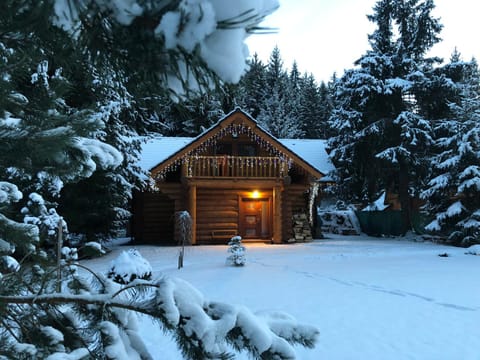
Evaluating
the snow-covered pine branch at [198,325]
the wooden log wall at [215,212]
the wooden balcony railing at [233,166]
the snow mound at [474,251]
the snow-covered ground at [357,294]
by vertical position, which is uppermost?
the wooden balcony railing at [233,166]

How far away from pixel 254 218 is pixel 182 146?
166 inches

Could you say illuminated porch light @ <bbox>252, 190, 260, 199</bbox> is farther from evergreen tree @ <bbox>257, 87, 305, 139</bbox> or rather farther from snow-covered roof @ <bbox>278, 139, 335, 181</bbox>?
evergreen tree @ <bbox>257, 87, 305, 139</bbox>

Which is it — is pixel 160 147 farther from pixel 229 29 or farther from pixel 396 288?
pixel 229 29

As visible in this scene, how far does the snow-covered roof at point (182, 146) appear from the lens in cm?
1771

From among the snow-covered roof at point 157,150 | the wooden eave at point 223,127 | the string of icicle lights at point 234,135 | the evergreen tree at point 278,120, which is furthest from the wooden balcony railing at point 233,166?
the evergreen tree at point 278,120

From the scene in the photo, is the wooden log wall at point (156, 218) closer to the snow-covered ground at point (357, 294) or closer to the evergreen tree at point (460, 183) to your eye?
the snow-covered ground at point (357, 294)

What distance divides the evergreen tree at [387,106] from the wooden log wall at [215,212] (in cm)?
750

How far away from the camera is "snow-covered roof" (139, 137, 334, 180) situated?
58.1 ft

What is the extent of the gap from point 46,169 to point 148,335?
349cm

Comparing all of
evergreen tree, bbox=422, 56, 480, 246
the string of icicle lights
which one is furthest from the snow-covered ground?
the string of icicle lights

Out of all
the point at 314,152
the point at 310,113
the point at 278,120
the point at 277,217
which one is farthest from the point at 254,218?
the point at 310,113

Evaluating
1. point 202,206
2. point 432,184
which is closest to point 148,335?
point 202,206

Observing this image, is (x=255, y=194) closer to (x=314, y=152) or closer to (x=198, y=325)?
(x=314, y=152)

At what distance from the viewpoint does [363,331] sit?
503 cm
